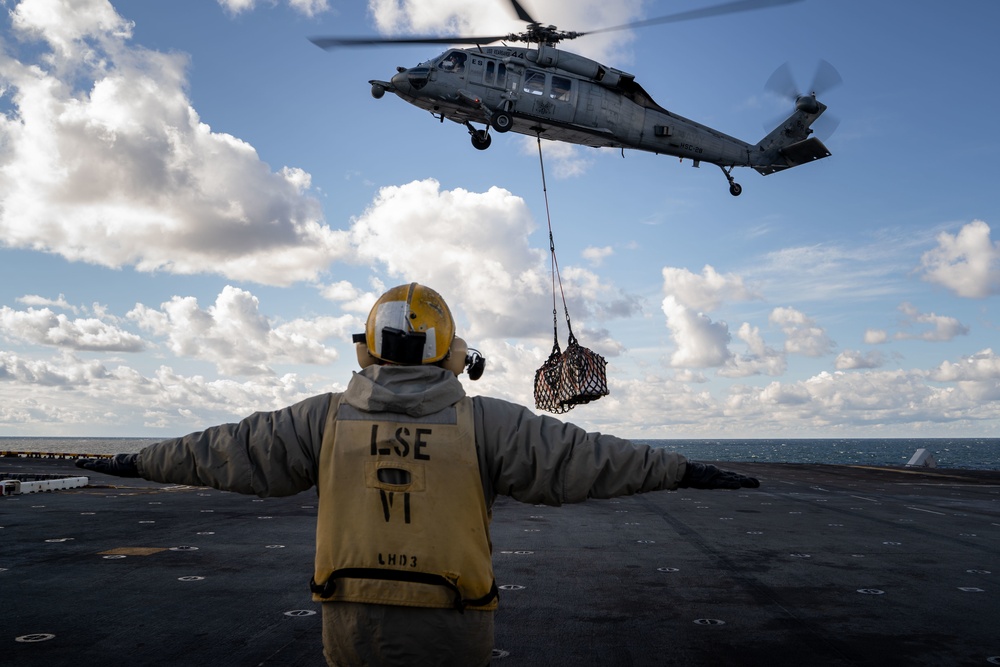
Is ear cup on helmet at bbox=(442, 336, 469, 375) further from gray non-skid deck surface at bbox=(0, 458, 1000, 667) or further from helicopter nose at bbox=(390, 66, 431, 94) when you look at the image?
helicopter nose at bbox=(390, 66, 431, 94)

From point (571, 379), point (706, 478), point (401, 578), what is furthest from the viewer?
point (571, 379)

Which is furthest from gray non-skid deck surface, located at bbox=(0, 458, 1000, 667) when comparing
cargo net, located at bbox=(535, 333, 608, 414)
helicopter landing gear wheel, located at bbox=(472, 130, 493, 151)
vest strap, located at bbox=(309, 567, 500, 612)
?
helicopter landing gear wheel, located at bbox=(472, 130, 493, 151)

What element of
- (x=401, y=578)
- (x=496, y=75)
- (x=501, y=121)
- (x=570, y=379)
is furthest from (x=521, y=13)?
(x=401, y=578)

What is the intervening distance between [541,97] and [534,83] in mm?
453

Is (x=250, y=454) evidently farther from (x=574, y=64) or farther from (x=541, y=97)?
(x=574, y=64)

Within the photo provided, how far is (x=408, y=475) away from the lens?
3.05 m

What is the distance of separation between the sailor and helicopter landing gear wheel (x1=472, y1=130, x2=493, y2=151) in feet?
60.8

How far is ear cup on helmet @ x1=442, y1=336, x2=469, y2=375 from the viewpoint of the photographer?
3406mm

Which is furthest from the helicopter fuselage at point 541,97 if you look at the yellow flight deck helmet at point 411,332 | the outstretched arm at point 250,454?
the outstretched arm at point 250,454

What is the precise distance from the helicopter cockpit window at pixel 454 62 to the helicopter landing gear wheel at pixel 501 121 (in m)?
1.83

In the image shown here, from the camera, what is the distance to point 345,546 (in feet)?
9.99

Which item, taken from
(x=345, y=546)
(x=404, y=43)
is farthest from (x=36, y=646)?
(x=404, y=43)

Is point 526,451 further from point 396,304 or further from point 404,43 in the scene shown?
point 404,43

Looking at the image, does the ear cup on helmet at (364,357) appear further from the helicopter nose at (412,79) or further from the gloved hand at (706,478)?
the helicopter nose at (412,79)
